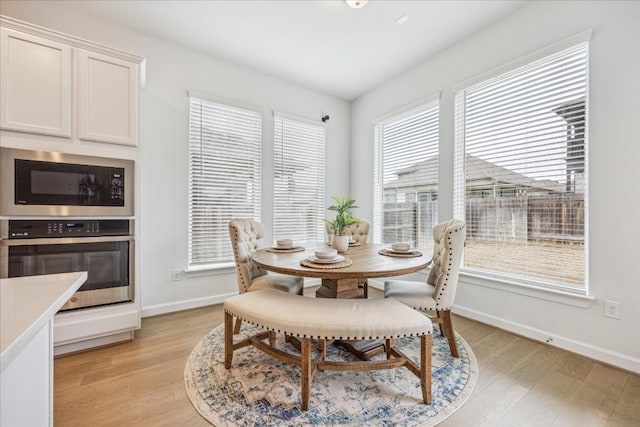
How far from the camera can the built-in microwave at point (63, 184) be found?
76.2 inches

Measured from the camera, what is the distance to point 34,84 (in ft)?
6.55

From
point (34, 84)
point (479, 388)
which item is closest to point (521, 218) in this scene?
point (479, 388)

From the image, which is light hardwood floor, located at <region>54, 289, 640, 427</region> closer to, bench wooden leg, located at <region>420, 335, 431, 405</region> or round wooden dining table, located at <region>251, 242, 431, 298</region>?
bench wooden leg, located at <region>420, 335, 431, 405</region>

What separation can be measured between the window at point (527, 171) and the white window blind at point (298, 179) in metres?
1.93

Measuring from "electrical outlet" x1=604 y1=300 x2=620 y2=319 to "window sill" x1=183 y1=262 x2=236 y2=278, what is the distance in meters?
3.48

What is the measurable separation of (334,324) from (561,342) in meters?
2.08

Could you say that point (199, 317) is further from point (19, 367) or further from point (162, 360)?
point (19, 367)

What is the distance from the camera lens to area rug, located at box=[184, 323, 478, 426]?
1.48m

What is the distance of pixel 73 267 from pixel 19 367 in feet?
5.93

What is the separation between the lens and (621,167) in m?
1.98

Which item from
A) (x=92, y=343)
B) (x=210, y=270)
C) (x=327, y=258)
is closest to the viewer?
(x=327, y=258)

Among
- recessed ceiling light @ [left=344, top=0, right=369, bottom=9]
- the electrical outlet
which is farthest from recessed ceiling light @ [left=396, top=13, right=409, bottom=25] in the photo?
the electrical outlet

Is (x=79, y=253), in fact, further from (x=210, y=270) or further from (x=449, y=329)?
(x=449, y=329)

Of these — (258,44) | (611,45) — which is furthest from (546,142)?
(258,44)
